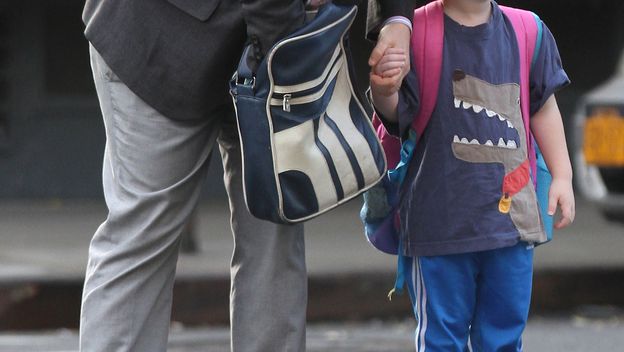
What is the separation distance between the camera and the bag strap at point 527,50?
3.39 meters

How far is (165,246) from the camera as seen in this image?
3.24 m

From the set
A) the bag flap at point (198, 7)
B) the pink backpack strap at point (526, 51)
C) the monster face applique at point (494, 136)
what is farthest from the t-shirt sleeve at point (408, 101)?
the bag flap at point (198, 7)

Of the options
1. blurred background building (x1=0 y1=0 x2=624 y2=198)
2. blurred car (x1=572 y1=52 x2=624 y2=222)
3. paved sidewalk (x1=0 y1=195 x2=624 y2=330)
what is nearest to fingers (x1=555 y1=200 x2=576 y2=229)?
paved sidewalk (x1=0 y1=195 x2=624 y2=330)

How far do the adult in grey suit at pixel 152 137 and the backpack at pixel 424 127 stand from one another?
176mm

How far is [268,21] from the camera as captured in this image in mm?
2957

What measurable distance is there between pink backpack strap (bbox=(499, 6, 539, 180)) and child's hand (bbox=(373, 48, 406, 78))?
0.42 m

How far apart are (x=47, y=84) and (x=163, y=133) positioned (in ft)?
29.0

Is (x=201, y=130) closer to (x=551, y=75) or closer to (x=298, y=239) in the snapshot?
(x=298, y=239)

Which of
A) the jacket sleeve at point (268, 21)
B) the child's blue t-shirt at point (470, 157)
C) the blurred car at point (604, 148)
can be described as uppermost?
the jacket sleeve at point (268, 21)

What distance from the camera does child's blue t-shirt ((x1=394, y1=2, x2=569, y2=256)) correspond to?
3.30 metres

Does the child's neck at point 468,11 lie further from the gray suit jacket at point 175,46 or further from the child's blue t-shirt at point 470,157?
the gray suit jacket at point 175,46

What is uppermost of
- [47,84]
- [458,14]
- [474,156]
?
[458,14]

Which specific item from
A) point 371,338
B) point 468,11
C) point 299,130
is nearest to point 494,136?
point 468,11

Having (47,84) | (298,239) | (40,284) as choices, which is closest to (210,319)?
(40,284)
